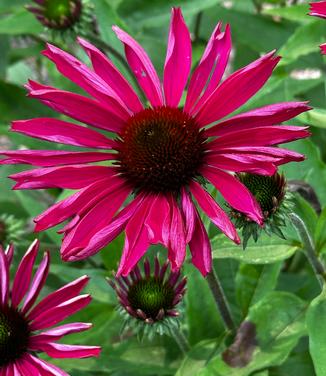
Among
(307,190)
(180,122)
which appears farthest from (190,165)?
(307,190)

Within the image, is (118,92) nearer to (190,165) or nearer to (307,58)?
(190,165)

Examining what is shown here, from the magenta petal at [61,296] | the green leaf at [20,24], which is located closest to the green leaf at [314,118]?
the magenta petal at [61,296]

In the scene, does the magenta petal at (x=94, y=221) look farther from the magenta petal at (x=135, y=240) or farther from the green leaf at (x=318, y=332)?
the green leaf at (x=318, y=332)

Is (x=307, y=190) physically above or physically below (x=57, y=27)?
below

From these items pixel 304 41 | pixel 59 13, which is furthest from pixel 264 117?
pixel 59 13

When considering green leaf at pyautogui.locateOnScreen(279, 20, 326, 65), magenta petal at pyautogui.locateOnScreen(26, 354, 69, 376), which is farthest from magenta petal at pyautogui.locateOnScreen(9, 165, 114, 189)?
green leaf at pyautogui.locateOnScreen(279, 20, 326, 65)

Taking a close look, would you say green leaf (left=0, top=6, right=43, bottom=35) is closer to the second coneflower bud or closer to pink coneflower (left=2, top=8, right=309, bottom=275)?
pink coneflower (left=2, top=8, right=309, bottom=275)

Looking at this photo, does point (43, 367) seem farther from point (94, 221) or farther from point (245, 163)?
point (245, 163)
